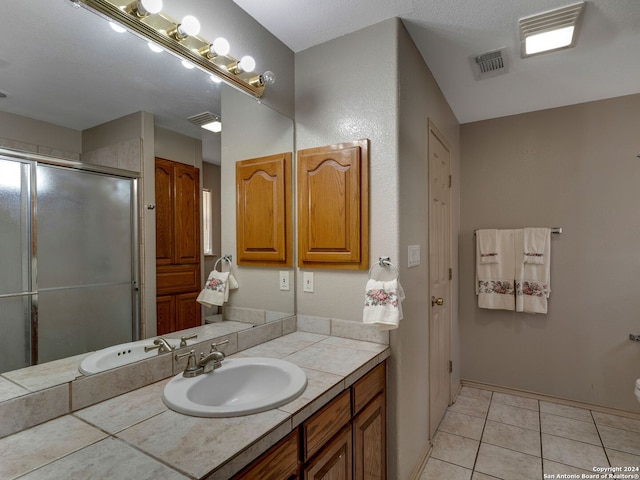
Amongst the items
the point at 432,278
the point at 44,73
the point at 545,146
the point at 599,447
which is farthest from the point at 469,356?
the point at 44,73

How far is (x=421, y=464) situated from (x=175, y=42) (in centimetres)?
250

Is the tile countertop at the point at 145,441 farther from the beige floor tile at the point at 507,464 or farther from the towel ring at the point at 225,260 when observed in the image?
the beige floor tile at the point at 507,464

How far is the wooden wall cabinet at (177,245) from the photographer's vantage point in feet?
4.38

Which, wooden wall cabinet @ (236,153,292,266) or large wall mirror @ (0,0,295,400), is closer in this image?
large wall mirror @ (0,0,295,400)

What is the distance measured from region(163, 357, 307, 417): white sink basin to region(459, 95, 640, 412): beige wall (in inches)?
93.0

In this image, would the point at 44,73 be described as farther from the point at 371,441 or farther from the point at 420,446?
the point at 420,446

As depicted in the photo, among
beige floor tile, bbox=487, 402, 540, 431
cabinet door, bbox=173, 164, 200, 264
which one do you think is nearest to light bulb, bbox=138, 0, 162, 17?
cabinet door, bbox=173, 164, 200, 264

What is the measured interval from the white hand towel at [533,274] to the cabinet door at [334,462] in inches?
85.9

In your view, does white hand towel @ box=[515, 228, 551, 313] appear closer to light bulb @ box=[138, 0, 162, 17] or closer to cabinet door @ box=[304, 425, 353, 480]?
cabinet door @ box=[304, 425, 353, 480]

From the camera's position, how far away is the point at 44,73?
1.01 meters

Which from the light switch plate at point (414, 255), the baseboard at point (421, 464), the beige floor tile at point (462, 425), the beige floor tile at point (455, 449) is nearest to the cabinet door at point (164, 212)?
the light switch plate at point (414, 255)

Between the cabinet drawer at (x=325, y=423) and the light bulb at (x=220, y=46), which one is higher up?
the light bulb at (x=220, y=46)

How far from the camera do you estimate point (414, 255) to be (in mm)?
1901

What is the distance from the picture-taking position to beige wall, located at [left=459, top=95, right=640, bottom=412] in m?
2.61
